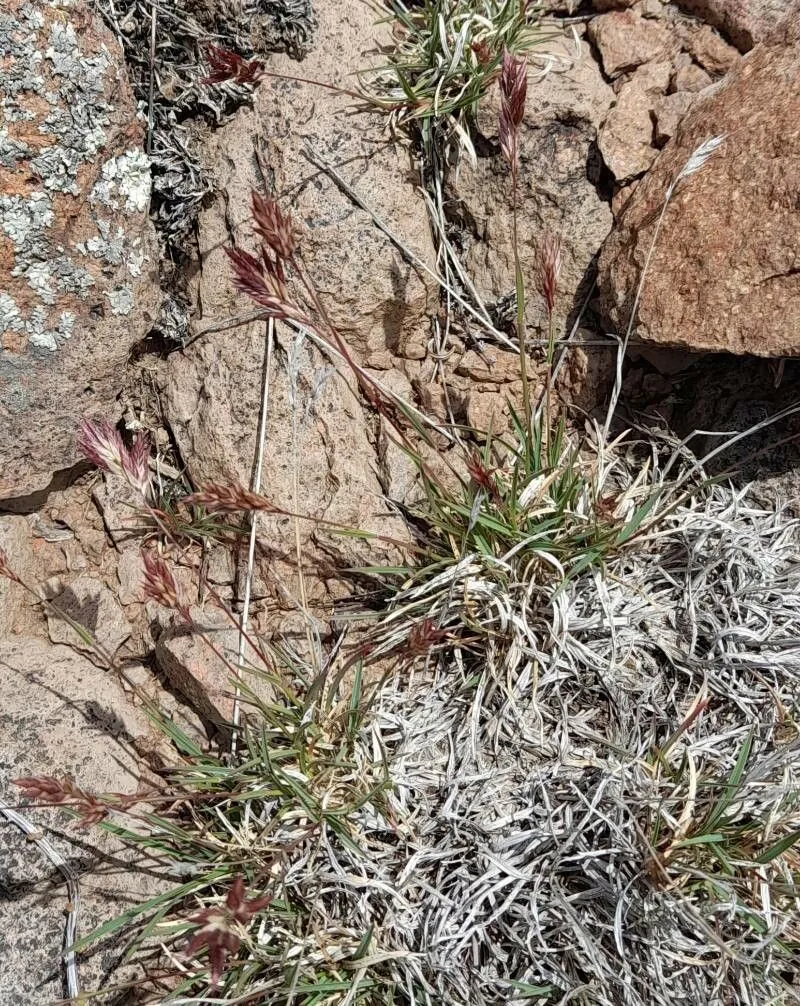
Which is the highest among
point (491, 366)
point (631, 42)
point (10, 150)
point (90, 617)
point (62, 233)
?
point (10, 150)

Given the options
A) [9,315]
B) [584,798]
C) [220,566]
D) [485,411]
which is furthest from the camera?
[485,411]

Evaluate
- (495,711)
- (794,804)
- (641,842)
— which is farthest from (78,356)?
(794,804)

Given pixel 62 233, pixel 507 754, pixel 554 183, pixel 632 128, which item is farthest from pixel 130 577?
pixel 632 128

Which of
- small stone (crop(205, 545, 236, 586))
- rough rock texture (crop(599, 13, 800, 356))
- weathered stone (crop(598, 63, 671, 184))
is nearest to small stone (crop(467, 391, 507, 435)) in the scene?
rough rock texture (crop(599, 13, 800, 356))

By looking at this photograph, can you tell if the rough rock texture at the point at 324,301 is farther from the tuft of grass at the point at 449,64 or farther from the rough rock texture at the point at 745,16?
the rough rock texture at the point at 745,16

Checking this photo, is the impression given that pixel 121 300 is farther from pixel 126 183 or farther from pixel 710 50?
pixel 710 50

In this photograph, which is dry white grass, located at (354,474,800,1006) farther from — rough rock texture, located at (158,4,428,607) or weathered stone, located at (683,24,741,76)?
weathered stone, located at (683,24,741,76)

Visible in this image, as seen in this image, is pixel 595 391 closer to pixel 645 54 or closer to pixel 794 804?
pixel 645 54
